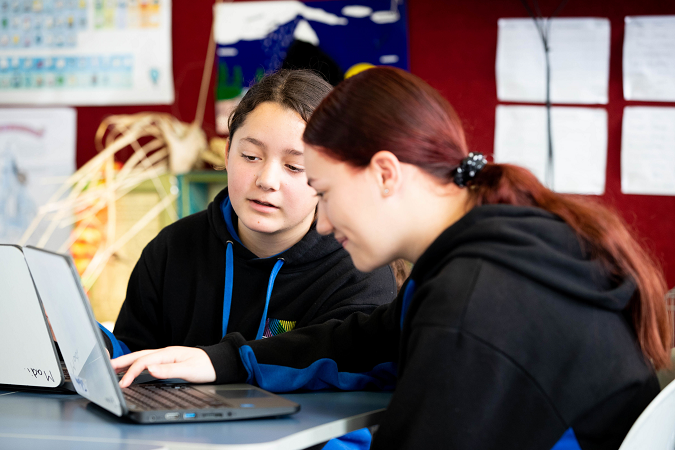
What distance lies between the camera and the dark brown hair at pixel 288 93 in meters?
1.21


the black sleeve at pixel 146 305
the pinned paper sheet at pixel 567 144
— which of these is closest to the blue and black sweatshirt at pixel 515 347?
the black sleeve at pixel 146 305

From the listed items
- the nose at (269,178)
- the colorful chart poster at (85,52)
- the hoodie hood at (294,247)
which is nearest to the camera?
the nose at (269,178)

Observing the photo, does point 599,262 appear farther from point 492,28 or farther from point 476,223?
point 492,28

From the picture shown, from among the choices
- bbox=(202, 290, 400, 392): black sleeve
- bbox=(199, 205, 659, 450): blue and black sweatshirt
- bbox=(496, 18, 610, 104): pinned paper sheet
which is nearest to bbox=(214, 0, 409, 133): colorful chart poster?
bbox=(496, 18, 610, 104): pinned paper sheet

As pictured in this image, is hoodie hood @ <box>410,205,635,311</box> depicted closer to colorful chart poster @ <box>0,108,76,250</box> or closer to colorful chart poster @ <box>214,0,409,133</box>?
colorful chart poster @ <box>214,0,409,133</box>

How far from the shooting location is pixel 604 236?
787mm

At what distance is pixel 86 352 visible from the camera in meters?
0.77

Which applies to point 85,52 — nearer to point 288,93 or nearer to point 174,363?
point 288,93

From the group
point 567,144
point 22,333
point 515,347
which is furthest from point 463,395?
point 567,144

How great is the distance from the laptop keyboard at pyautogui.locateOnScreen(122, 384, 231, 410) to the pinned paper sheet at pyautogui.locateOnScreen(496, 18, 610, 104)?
187 cm

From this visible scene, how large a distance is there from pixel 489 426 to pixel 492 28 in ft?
6.64

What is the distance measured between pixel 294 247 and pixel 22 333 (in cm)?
51

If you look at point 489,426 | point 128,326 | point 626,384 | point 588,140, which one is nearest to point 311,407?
point 489,426

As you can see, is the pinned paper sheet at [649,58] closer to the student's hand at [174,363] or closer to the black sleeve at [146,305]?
the black sleeve at [146,305]
